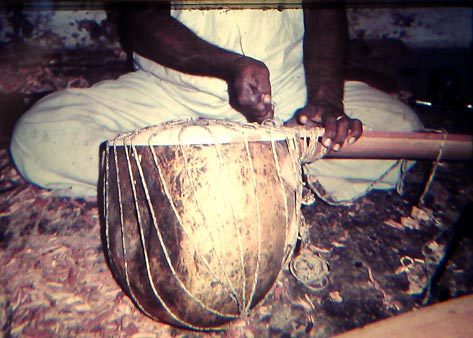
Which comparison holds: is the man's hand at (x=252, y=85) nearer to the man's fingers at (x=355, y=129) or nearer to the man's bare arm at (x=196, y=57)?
the man's bare arm at (x=196, y=57)

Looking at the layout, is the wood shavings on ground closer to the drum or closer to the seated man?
the seated man

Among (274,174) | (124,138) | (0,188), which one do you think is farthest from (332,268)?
(0,188)

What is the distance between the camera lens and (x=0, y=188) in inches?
94.2

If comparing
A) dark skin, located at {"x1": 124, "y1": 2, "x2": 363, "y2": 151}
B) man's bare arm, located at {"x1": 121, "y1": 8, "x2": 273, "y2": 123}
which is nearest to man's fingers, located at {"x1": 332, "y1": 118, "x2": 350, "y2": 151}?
dark skin, located at {"x1": 124, "y1": 2, "x2": 363, "y2": 151}

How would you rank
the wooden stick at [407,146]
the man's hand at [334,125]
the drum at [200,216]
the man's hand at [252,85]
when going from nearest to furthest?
the drum at [200,216] → the man's hand at [252,85] → the man's hand at [334,125] → the wooden stick at [407,146]

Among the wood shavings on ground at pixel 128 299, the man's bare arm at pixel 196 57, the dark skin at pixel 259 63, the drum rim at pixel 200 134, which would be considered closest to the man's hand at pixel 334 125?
the dark skin at pixel 259 63

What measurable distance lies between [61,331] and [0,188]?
1400 mm

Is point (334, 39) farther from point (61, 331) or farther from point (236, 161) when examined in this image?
point (61, 331)

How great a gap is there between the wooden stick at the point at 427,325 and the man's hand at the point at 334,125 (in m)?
0.90

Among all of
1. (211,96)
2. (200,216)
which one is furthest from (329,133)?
(211,96)

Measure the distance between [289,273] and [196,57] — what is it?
1.36 m

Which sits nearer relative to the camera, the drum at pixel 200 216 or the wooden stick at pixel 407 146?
the drum at pixel 200 216

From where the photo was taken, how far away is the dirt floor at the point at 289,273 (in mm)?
1603

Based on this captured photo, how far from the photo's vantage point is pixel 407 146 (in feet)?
6.37
